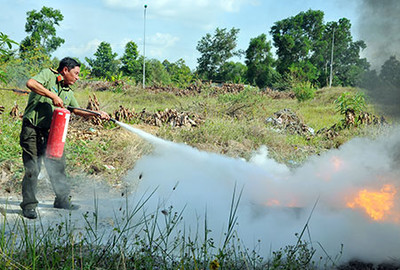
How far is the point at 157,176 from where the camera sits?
6.47 meters

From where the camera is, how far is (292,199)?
4.82 meters

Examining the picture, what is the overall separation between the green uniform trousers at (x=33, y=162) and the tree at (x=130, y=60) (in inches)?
1943

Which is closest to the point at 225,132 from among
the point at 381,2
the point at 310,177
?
the point at 310,177

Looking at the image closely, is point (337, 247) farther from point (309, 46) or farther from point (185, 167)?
point (309, 46)

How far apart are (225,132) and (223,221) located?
4419mm

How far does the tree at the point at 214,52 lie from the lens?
50219 mm

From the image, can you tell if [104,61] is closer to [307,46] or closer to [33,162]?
[307,46]

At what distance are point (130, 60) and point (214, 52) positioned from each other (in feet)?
42.9

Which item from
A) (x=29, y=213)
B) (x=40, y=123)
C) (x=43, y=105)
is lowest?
(x=29, y=213)

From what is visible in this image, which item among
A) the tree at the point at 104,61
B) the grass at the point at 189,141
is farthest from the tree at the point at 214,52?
the grass at the point at 189,141

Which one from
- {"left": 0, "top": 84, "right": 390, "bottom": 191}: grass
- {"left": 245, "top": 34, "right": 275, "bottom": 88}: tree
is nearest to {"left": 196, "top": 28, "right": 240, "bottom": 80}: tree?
{"left": 245, "top": 34, "right": 275, "bottom": 88}: tree

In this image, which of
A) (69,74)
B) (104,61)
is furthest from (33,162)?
(104,61)

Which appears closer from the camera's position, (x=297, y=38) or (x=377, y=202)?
(x=377, y=202)

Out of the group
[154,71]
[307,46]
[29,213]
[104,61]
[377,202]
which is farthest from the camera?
[104,61]
